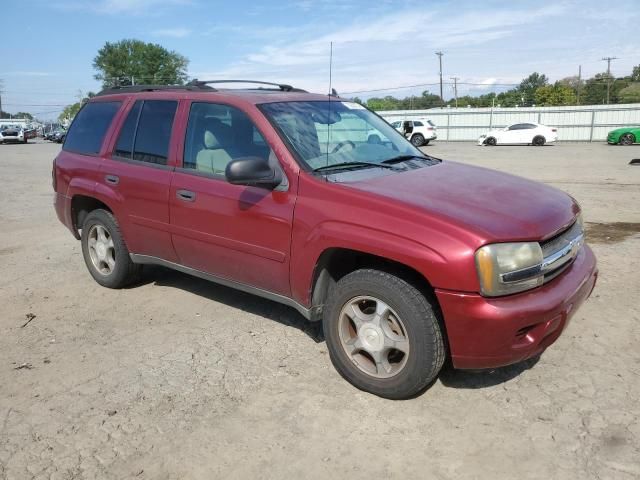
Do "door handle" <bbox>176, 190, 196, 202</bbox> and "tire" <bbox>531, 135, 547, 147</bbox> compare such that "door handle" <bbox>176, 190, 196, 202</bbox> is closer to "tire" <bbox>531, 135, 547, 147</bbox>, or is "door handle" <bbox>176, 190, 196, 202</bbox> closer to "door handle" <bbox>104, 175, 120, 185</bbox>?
"door handle" <bbox>104, 175, 120, 185</bbox>

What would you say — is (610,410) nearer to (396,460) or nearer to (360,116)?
(396,460)

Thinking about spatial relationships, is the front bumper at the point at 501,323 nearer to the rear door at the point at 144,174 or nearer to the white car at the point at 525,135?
the rear door at the point at 144,174

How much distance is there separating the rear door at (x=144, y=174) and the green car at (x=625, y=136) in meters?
29.7

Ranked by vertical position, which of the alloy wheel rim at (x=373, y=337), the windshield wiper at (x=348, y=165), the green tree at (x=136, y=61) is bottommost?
the alloy wheel rim at (x=373, y=337)

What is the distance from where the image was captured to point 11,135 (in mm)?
42250

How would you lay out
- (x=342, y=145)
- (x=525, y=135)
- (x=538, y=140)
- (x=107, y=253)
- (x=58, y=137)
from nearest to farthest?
(x=342, y=145), (x=107, y=253), (x=538, y=140), (x=525, y=135), (x=58, y=137)

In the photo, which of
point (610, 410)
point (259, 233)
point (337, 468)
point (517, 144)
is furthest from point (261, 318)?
point (517, 144)

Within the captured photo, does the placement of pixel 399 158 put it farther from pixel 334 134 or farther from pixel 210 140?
pixel 210 140

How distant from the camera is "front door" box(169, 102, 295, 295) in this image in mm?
3598

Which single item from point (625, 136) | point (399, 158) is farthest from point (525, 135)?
point (399, 158)

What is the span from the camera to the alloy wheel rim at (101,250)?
515 cm

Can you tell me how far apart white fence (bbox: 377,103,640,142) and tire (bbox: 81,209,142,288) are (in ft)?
101

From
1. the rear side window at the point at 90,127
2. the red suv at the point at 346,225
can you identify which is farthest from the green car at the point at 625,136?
the rear side window at the point at 90,127

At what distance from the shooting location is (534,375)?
346 centimetres
